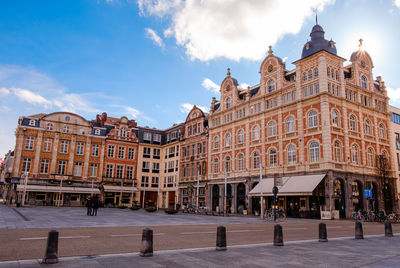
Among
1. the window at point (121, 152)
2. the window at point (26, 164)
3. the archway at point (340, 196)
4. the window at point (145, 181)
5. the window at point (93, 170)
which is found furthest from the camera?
the window at point (145, 181)

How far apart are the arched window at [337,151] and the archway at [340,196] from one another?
2.25 m

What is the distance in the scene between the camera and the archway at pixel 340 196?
1259 inches

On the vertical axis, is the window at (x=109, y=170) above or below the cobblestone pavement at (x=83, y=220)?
above

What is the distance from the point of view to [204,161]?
4959cm

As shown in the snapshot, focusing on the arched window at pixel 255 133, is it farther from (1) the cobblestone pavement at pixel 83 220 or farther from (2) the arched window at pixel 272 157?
(1) the cobblestone pavement at pixel 83 220

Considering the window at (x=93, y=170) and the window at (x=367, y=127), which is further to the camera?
the window at (x=93, y=170)

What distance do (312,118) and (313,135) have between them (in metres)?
2.02

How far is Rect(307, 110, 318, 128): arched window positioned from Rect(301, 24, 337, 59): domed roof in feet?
23.0

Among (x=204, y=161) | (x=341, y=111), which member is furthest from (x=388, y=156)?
(x=204, y=161)

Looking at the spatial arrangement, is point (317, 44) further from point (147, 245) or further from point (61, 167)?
point (61, 167)

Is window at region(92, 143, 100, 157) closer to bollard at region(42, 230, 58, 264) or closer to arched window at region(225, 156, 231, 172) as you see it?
arched window at region(225, 156, 231, 172)

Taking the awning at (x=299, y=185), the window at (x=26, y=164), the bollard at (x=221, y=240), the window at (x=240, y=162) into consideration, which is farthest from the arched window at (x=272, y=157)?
the window at (x=26, y=164)

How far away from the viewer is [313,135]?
33.7 meters

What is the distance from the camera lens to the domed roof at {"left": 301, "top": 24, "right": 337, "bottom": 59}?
3608 cm
